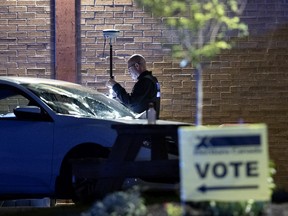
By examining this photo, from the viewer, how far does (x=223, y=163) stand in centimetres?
635

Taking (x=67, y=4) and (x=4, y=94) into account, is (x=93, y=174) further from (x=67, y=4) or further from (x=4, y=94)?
(x=67, y=4)

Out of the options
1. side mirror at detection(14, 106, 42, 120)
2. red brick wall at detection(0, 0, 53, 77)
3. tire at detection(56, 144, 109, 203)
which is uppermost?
red brick wall at detection(0, 0, 53, 77)

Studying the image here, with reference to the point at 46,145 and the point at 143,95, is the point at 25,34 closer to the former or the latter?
the point at 143,95

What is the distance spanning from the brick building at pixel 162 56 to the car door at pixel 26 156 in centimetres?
362

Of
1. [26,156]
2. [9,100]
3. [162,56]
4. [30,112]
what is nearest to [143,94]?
[162,56]

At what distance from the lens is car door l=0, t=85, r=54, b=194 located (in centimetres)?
1010

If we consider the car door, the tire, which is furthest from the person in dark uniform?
the car door

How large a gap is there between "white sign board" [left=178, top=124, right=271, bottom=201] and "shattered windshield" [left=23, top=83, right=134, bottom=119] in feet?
13.7

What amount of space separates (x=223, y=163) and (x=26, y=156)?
430cm

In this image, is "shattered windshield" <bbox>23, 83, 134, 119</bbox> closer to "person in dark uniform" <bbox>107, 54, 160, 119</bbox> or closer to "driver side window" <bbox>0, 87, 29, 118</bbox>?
"driver side window" <bbox>0, 87, 29, 118</bbox>

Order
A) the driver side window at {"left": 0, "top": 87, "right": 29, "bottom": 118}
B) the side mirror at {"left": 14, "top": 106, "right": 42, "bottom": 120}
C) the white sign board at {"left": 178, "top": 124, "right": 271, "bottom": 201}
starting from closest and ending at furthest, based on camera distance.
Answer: the white sign board at {"left": 178, "top": 124, "right": 271, "bottom": 201} → the side mirror at {"left": 14, "top": 106, "right": 42, "bottom": 120} → the driver side window at {"left": 0, "top": 87, "right": 29, "bottom": 118}

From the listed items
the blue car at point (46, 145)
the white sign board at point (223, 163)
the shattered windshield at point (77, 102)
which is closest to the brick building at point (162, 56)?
the shattered windshield at point (77, 102)

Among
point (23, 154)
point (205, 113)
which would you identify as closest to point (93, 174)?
point (23, 154)

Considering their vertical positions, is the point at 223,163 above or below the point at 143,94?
above
